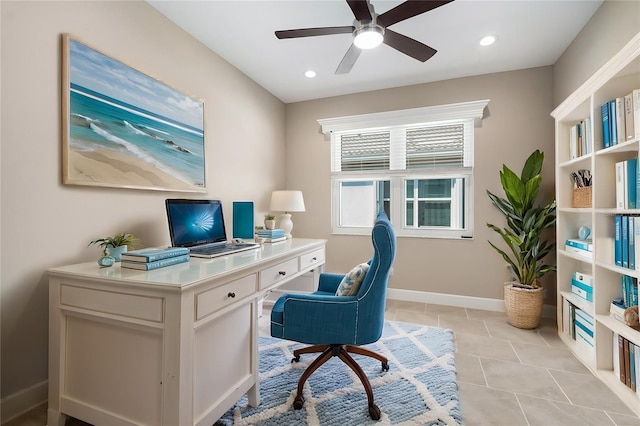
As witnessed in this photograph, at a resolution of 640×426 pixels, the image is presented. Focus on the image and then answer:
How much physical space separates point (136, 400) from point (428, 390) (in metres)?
1.53

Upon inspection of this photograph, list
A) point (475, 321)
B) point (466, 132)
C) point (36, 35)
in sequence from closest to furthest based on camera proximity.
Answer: point (36, 35) < point (475, 321) < point (466, 132)

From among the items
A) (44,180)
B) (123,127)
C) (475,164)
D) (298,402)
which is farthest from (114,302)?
(475,164)

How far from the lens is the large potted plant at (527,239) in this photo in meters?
2.64

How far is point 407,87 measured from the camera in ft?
11.3

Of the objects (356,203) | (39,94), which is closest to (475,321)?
(356,203)

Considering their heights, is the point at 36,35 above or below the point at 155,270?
above

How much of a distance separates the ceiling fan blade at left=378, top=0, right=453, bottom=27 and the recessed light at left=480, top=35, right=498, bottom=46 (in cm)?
118

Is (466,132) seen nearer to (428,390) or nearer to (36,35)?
(428,390)

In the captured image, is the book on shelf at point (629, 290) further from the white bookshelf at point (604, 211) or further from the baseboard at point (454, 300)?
the baseboard at point (454, 300)

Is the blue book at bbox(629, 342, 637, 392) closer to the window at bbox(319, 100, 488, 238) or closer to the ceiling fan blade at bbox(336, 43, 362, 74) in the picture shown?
the window at bbox(319, 100, 488, 238)

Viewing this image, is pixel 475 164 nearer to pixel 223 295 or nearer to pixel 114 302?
pixel 223 295

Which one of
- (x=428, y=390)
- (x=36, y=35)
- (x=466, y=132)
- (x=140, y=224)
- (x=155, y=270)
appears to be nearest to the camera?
(x=155, y=270)

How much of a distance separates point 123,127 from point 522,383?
2.99 m

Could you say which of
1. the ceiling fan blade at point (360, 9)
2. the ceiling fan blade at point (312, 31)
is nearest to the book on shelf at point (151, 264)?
the ceiling fan blade at point (312, 31)
